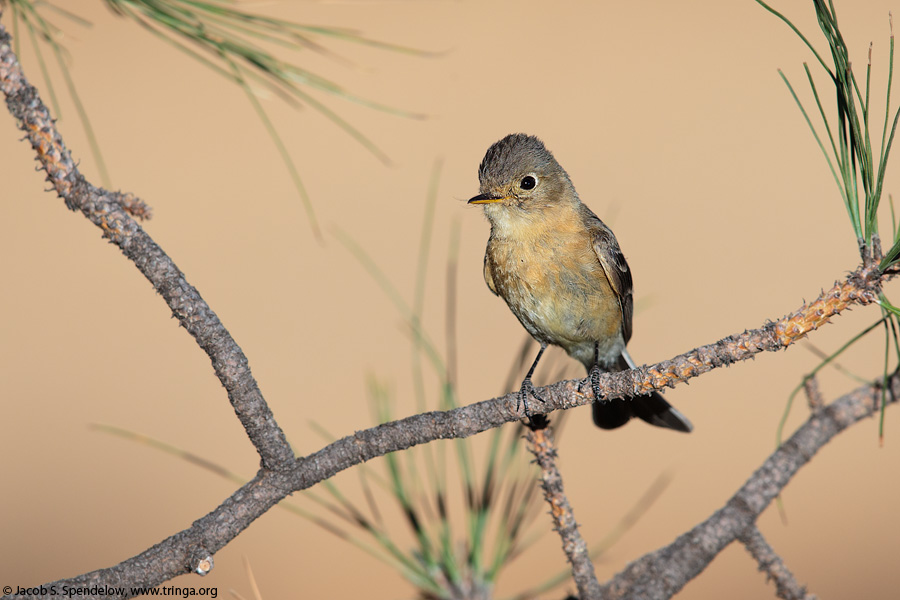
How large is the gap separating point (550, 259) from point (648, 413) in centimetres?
73

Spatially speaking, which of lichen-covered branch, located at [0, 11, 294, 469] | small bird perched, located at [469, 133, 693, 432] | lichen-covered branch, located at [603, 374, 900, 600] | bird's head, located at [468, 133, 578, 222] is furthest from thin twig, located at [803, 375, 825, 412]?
lichen-covered branch, located at [0, 11, 294, 469]

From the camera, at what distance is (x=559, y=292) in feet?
9.96

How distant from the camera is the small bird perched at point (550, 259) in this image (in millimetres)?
3043

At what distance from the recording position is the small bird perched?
304cm

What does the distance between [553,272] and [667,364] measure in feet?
4.96

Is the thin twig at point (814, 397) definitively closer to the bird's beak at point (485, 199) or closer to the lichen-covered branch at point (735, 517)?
the lichen-covered branch at point (735, 517)

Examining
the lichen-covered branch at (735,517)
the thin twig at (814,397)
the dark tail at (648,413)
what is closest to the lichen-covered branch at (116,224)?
the lichen-covered branch at (735,517)

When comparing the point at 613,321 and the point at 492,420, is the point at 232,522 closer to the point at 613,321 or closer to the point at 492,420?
the point at 492,420

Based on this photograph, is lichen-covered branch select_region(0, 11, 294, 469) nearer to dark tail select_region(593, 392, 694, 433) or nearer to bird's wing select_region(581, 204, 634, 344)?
dark tail select_region(593, 392, 694, 433)

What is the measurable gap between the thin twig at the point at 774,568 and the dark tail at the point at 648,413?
91 cm

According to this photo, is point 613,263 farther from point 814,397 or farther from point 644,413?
point 814,397

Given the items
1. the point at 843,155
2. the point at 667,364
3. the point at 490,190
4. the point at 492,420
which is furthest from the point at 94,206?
the point at 490,190

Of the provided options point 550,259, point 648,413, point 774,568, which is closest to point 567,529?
point 774,568

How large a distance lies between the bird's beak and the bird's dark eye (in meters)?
0.10
